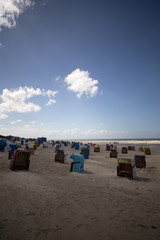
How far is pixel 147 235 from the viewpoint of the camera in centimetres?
320

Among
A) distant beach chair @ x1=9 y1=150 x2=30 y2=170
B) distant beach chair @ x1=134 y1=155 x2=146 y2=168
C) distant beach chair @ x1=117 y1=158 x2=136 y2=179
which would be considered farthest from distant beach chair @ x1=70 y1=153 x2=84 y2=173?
distant beach chair @ x1=134 y1=155 x2=146 y2=168

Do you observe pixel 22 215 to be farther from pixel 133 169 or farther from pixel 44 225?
pixel 133 169

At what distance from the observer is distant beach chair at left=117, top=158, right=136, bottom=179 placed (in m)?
9.45

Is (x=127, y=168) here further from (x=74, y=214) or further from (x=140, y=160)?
(x=74, y=214)

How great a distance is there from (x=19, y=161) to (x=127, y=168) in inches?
315

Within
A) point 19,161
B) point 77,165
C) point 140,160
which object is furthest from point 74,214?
point 140,160

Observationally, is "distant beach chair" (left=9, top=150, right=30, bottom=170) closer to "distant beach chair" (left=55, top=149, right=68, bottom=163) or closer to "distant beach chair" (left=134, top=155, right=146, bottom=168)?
"distant beach chair" (left=55, top=149, right=68, bottom=163)

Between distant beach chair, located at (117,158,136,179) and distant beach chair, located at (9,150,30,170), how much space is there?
7.10 m

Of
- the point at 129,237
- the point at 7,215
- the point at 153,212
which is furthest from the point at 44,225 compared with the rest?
the point at 153,212

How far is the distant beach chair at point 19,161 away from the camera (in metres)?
8.88

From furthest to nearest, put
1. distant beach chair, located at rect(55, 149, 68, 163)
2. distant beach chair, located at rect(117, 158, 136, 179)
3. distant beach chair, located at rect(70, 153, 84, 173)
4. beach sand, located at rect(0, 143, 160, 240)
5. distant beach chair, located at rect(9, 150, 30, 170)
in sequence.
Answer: distant beach chair, located at rect(55, 149, 68, 163), distant beach chair, located at rect(70, 153, 84, 173), distant beach chair, located at rect(117, 158, 136, 179), distant beach chair, located at rect(9, 150, 30, 170), beach sand, located at rect(0, 143, 160, 240)

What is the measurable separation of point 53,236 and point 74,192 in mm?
2859

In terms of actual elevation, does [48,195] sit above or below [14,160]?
below

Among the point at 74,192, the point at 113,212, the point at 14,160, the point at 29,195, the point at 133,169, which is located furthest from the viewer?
the point at 133,169
